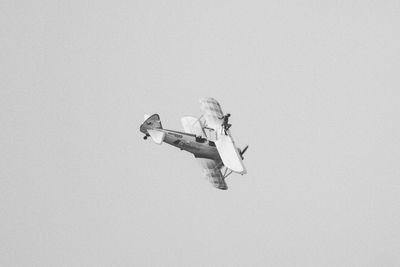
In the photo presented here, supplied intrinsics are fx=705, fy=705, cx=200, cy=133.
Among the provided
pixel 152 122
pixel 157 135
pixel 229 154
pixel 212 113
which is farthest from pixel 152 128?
pixel 212 113

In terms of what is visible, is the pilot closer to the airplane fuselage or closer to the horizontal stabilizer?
the airplane fuselage

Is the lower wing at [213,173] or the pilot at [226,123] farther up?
the pilot at [226,123]

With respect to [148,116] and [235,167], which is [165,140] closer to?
[148,116]

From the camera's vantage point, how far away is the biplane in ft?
243

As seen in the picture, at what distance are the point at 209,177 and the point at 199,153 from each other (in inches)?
116

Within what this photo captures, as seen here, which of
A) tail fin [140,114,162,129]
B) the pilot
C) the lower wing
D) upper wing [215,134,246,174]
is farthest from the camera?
the lower wing

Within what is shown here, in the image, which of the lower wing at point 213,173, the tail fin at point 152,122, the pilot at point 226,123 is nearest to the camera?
the tail fin at point 152,122

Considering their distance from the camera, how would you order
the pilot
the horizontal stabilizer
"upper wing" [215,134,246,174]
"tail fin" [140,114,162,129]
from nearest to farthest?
the horizontal stabilizer → "upper wing" [215,134,246,174] → "tail fin" [140,114,162,129] → the pilot

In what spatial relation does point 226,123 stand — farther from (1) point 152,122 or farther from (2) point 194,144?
(1) point 152,122

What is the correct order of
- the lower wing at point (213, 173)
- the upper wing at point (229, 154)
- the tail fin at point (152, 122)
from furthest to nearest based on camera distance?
the lower wing at point (213, 173)
the tail fin at point (152, 122)
the upper wing at point (229, 154)

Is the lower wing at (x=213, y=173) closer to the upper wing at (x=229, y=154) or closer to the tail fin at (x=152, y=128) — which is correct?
the upper wing at (x=229, y=154)

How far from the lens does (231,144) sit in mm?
76375

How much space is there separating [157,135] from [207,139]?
830 cm

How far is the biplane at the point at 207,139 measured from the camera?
7412 cm
